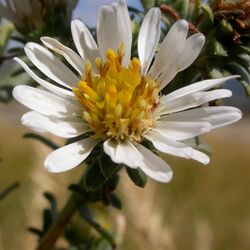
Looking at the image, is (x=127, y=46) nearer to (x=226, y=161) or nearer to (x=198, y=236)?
(x=198, y=236)

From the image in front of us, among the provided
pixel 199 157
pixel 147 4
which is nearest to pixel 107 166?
pixel 199 157

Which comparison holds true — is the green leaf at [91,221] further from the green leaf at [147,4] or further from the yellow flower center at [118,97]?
the green leaf at [147,4]

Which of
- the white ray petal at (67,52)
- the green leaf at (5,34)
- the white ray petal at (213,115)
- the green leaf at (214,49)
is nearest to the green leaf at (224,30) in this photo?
the green leaf at (214,49)

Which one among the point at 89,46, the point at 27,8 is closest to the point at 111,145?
the point at 89,46

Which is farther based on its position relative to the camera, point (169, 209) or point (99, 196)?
point (169, 209)

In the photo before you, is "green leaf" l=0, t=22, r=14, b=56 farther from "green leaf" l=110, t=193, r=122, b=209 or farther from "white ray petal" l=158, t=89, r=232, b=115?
"white ray petal" l=158, t=89, r=232, b=115

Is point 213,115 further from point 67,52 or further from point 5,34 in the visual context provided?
point 5,34

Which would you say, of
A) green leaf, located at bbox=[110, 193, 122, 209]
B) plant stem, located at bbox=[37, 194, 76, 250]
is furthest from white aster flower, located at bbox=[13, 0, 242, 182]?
plant stem, located at bbox=[37, 194, 76, 250]
